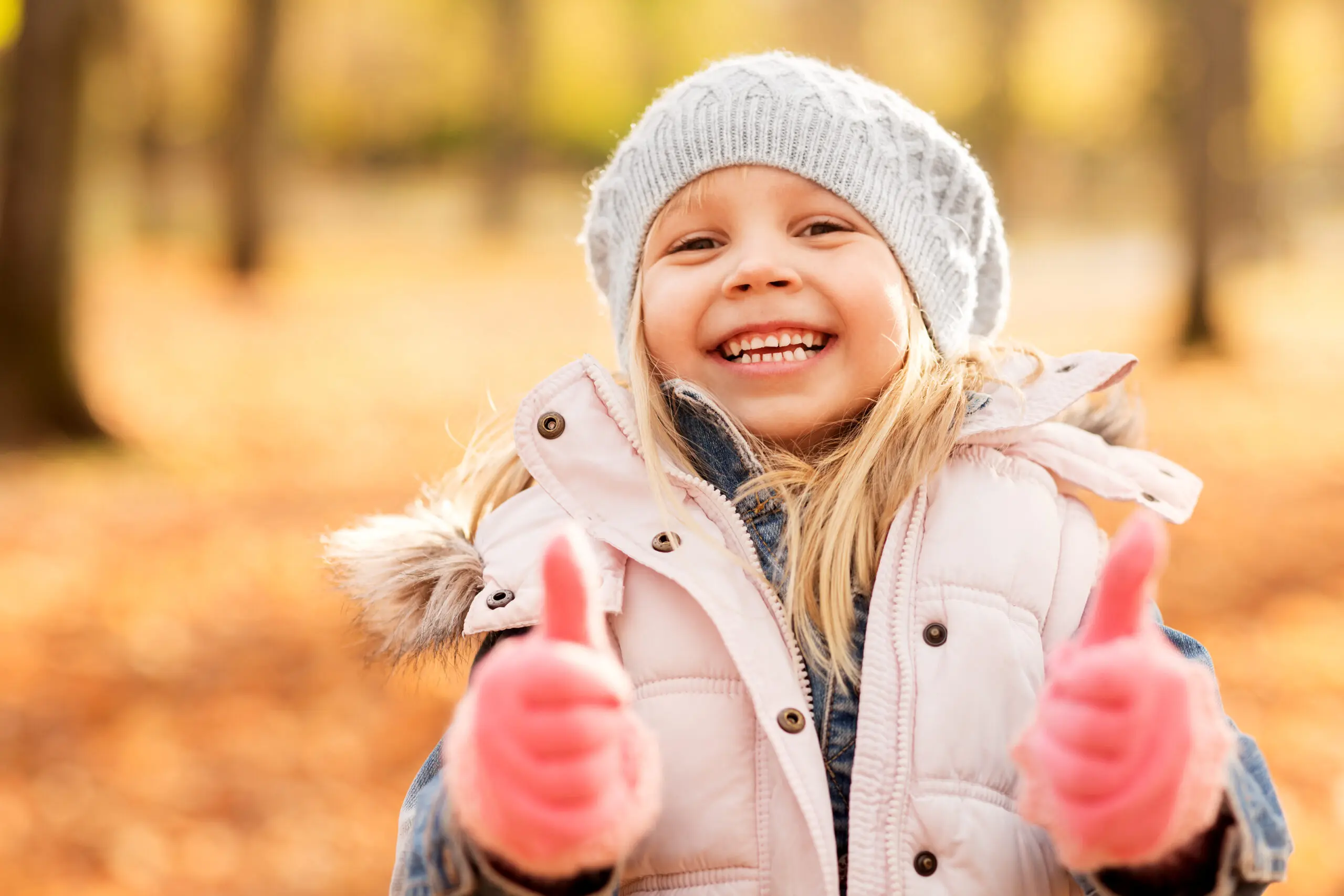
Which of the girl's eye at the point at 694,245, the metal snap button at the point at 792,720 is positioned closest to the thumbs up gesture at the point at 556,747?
the metal snap button at the point at 792,720

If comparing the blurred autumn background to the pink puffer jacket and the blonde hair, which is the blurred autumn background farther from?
the blonde hair

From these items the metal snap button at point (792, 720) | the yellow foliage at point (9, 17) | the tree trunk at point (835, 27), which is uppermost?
the tree trunk at point (835, 27)

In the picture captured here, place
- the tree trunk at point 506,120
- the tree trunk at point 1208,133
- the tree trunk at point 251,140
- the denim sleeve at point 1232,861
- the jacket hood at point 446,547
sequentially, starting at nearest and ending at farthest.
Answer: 1. the denim sleeve at point 1232,861
2. the jacket hood at point 446,547
3. the tree trunk at point 1208,133
4. the tree trunk at point 251,140
5. the tree trunk at point 506,120

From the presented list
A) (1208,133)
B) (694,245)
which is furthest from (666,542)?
(1208,133)

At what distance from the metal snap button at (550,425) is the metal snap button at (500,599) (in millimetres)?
273

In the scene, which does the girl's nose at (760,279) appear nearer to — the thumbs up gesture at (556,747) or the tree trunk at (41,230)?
the thumbs up gesture at (556,747)

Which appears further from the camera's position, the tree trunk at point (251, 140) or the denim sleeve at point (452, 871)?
the tree trunk at point (251, 140)

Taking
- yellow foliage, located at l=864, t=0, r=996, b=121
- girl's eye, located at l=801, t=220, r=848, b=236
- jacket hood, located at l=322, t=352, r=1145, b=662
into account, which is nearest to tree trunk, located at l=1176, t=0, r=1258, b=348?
jacket hood, located at l=322, t=352, r=1145, b=662

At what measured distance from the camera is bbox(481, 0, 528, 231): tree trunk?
22875 millimetres

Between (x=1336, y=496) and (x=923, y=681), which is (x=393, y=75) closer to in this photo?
(x=1336, y=496)

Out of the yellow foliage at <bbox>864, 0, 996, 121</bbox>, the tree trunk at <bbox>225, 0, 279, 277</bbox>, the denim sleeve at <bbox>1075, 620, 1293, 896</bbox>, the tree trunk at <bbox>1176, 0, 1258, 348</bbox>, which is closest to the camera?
the denim sleeve at <bbox>1075, 620, 1293, 896</bbox>

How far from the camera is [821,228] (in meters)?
2.04

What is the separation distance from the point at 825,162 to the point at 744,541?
0.66 m

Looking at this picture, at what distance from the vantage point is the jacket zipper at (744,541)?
5.86 ft
